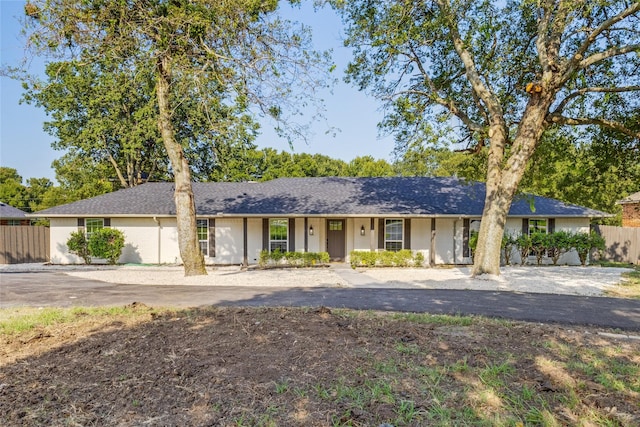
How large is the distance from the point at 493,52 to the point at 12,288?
1581cm

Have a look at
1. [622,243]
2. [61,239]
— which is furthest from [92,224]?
[622,243]

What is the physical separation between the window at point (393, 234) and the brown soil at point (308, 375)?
11916 mm

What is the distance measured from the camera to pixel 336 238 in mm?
17672

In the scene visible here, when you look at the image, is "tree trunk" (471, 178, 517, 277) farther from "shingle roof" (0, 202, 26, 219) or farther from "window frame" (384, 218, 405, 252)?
"shingle roof" (0, 202, 26, 219)

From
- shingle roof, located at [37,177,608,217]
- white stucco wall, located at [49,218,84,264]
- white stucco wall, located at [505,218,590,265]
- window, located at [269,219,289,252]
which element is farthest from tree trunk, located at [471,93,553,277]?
white stucco wall, located at [49,218,84,264]

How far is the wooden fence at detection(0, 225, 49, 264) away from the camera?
18.4 meters

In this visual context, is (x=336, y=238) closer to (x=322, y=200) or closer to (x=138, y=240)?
(x=322, y=200)

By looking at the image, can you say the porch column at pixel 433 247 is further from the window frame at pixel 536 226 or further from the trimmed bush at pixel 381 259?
the window frame at pixel 536 226

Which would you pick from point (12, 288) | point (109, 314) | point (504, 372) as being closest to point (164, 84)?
point (12, 288)

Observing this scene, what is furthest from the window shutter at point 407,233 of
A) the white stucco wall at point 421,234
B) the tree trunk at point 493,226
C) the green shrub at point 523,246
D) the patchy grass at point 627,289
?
the patchy grass at point 627,289

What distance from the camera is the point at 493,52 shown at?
12883 millimetres

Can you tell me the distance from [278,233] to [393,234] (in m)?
5.09

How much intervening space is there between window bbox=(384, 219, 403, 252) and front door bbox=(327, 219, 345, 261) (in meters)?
1.95

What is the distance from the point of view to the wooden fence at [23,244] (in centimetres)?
1836
